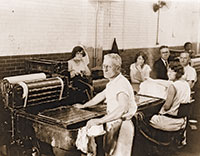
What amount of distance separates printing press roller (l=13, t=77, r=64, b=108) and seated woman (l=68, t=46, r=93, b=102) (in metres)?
0.43

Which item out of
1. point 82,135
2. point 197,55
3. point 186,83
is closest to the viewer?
point 82,135

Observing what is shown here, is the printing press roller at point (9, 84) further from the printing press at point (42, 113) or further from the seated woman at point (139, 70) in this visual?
the seated woman at point (139, 70)

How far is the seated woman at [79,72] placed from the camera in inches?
156

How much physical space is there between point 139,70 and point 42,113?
1487mm

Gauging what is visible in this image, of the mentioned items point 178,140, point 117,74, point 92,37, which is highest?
point 92,37

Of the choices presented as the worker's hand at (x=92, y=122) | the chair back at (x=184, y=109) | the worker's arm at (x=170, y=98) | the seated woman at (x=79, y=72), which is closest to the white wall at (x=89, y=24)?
the seated woman at (x=79, y=72)

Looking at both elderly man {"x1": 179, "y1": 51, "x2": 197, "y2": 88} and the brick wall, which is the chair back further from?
the brick wall

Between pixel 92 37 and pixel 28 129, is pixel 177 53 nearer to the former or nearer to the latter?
pixel 92 37

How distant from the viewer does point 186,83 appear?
3662 mm

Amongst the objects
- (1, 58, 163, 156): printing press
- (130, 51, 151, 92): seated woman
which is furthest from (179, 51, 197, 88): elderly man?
(1, 58, 163, 156): printing press

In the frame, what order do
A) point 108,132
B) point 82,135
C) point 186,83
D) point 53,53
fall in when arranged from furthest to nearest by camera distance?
1. point 53,53
2. point 186,83
3. point 108,132
4. point 82,135

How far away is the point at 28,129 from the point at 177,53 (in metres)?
2.00

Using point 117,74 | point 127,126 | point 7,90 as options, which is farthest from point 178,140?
point 7,90

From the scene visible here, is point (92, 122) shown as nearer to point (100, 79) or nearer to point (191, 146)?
point (100, 79)
